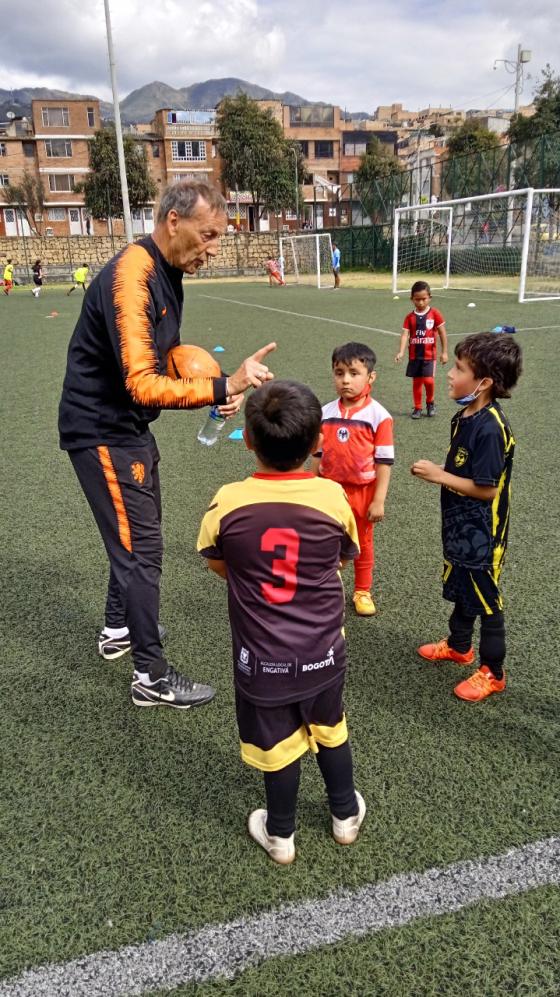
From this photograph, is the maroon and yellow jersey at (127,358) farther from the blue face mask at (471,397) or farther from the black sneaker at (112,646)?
the black sneaker at (112,646)

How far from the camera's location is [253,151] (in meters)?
55.0

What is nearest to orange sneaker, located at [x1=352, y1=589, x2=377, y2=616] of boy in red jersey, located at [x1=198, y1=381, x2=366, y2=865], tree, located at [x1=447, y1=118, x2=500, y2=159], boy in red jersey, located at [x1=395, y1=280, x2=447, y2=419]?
boy in red jersey, located at [x1=198, y1=381, x2=366, y2=865]

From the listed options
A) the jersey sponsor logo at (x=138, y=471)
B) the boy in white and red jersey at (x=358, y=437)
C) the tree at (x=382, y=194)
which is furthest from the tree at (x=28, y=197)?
the jersey sponsor logo at (x=138, y=471)

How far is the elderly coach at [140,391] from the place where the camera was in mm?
2645

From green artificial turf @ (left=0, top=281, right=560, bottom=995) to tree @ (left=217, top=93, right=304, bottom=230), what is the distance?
5691 cm

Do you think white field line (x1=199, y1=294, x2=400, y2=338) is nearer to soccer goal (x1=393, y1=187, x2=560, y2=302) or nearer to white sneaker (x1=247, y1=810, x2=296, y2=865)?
soccer goal (x1=393, y1=187, x2=560, y2=302)

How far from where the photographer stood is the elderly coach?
2.64 m

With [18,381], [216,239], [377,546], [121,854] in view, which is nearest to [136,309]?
[216,239]

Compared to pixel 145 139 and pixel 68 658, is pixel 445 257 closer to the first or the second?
pixel 68 658

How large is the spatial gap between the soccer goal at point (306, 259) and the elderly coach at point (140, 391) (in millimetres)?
36689

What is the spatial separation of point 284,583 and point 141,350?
1.15 meters

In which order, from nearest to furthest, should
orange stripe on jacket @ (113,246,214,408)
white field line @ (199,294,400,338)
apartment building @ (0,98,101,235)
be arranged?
orange stripe on jacket @ (113,246,214,408) → white field line @ (199,294,400,338) → apartment building @ (0,98,101,235)

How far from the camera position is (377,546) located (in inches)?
193

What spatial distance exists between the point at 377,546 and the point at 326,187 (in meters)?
81.5
